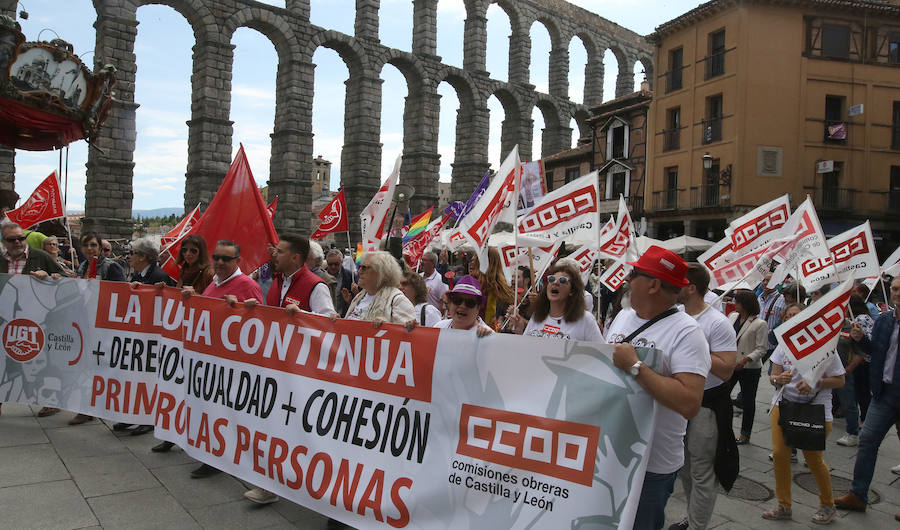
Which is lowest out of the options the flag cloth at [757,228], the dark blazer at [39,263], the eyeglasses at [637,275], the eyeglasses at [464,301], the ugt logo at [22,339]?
the ugt logo at [22,339]

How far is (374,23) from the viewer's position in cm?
3300

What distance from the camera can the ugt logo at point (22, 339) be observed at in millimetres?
5816

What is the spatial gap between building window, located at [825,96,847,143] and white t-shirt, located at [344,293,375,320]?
93.5ft

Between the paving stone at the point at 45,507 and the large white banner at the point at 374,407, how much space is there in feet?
2.57

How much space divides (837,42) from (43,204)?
30.7 m

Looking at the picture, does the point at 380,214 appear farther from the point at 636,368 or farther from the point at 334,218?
the point at 636,368

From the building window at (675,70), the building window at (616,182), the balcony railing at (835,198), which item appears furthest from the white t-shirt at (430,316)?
the building window at (616,182)

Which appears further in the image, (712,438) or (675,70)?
(675,70)

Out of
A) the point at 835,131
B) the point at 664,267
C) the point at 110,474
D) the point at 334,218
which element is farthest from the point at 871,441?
the point at 835,131

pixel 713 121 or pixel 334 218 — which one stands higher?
pixel 713 121

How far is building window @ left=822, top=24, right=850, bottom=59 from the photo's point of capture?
88.7 ft

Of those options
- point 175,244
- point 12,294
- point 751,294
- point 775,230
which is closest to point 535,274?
point 751,294

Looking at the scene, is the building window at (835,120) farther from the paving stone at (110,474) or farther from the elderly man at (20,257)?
the paving stone at (110,474)

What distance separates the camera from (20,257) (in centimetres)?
707
